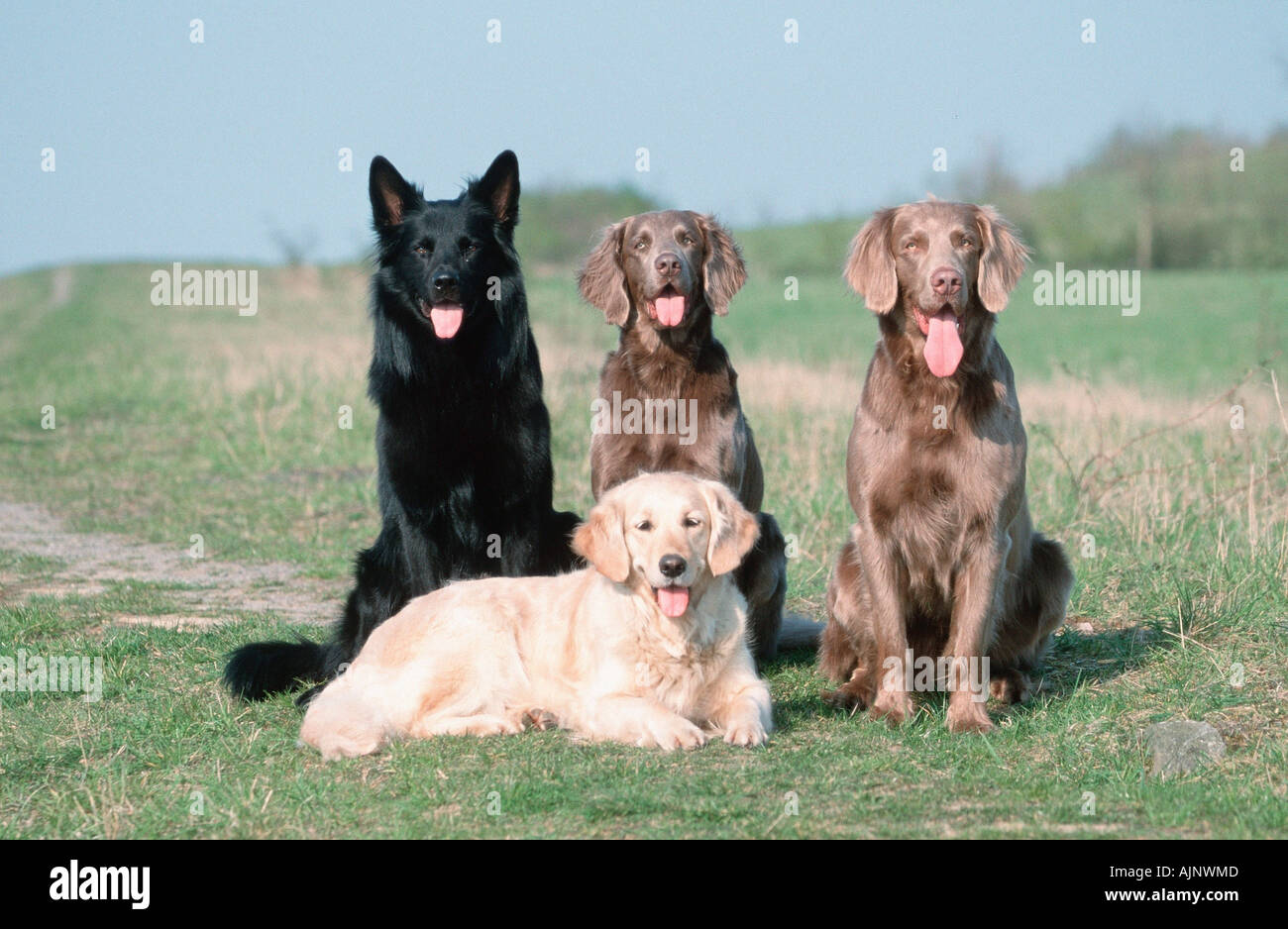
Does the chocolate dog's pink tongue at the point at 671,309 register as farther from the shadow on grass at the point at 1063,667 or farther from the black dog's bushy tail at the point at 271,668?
the black dog's bushy tail at the point at 271,668

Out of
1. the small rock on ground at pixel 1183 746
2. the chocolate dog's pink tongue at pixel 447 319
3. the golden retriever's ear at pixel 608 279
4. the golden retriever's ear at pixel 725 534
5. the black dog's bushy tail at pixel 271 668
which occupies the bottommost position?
the small rock on ground at pixel 1183 746

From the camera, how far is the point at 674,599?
4973 mm

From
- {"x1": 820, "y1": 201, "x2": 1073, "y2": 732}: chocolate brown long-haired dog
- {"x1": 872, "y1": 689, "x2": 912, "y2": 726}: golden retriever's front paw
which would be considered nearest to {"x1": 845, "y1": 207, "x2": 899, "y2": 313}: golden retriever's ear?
{"x1": 820, "y1": 201, "x2": 1073, "y2": 732}: chocolate brown long-haired dog

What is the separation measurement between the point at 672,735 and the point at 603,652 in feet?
1.58

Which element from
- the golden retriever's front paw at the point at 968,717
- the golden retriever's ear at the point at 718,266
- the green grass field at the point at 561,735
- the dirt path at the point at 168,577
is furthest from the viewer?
the dirt path at the point at 168,577

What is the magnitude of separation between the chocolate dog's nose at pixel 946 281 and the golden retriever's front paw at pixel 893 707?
1.64 m

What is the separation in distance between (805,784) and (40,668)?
12.8 ft

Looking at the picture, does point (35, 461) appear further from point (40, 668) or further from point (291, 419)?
point (40, 668)

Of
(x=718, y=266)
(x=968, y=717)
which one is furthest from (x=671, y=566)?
(x=718, y=266)

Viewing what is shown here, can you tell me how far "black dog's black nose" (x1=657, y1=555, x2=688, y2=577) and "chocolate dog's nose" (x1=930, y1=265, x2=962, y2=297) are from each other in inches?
57.7

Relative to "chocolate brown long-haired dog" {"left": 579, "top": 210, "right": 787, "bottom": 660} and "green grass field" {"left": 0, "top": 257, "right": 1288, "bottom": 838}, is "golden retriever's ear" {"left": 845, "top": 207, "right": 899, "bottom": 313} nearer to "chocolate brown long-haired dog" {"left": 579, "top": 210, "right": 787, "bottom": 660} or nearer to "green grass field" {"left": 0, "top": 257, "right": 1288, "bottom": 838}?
"chocolate brown long-haired dog" {"left": 579, "top": 210, "right": 787, "bottom": 660}

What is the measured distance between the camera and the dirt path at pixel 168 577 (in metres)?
7.89

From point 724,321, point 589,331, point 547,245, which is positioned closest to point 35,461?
point 589,331

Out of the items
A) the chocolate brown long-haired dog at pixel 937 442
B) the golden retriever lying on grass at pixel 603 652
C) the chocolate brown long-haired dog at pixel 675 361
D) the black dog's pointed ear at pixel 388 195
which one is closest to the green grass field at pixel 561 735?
the golden retriever lying on grass at pixel 603 652
